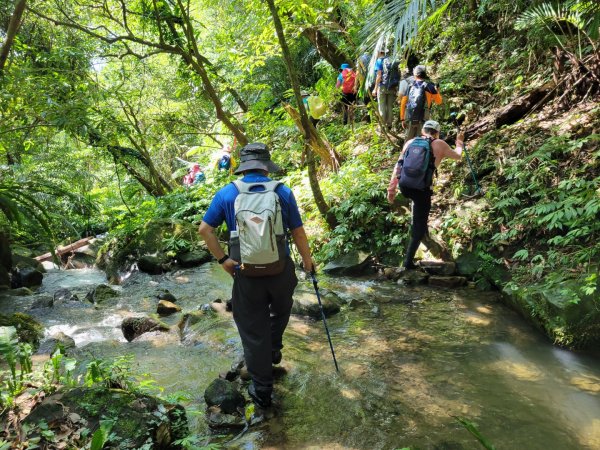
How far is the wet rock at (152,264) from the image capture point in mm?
10383

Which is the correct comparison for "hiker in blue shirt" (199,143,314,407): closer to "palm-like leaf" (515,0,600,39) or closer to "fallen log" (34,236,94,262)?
"palm-like leaf" (515,0,600,39)

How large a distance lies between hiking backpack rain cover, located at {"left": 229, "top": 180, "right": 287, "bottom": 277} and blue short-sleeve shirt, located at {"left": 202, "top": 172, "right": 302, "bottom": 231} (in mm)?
116

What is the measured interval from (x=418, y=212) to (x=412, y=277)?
3.50 ft

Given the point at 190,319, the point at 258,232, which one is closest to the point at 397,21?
the point at 258,232

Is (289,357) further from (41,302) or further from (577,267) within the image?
(41,302)

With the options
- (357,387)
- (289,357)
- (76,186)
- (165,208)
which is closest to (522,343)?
(357,387)

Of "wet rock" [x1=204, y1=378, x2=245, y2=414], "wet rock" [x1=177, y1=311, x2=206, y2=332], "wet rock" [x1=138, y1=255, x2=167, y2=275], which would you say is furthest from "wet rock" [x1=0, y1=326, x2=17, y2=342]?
"wet rock" [x1=138, y1=255, x2=167, y2=275]

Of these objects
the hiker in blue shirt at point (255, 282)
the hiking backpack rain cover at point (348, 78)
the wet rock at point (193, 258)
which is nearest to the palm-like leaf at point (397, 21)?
the hiker in blue shirt at point (255, 282)

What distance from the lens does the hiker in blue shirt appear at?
3.56m

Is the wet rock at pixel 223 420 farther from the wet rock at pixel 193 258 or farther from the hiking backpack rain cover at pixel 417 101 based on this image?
the wet rock at pixel 193 258

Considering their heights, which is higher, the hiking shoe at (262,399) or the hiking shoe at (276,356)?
the hiking shoe at (276,356)

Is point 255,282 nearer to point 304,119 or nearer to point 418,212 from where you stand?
point 418,212

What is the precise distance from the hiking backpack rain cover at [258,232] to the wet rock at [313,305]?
2583 millimetres

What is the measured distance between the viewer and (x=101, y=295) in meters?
8.09
